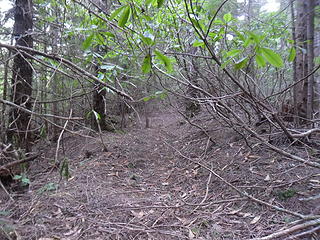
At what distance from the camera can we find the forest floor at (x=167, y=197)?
1872 millimetres

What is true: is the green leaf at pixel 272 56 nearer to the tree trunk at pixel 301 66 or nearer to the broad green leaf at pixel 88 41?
the broad green leaf at pixel 88 41

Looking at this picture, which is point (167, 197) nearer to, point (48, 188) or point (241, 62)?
point (48, 188)

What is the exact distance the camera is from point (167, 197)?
8.42 feet

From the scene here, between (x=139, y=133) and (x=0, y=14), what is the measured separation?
13.4 ft

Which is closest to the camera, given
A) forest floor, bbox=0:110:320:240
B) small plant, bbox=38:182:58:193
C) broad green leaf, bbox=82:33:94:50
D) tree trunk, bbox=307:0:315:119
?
broad green leaf, bbox=82:33:94:50

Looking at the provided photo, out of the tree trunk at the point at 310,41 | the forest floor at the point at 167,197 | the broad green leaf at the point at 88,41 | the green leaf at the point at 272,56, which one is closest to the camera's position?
the green leaf at the point at 272,56

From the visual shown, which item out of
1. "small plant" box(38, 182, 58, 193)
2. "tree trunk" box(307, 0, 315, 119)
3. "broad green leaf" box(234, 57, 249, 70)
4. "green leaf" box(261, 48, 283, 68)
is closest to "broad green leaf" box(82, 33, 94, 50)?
"broad green leaf" box(234, 57, 249, 70)

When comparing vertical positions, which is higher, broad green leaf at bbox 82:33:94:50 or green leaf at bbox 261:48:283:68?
broad green leaf at bbox 82:33:94:50

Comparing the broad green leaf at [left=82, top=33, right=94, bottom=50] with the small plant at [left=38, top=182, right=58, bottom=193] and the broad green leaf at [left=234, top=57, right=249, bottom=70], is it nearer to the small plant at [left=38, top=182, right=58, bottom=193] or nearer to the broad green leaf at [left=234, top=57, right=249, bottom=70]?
the broad green leaf at [left=234, top=57, right=249, bottom=70]

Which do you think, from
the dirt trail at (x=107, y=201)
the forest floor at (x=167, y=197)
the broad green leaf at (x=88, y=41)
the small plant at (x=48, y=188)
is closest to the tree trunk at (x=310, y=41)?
the forest floor at (x=167, y=197)

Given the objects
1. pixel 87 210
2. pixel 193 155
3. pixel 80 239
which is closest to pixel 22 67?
pixel 87 210

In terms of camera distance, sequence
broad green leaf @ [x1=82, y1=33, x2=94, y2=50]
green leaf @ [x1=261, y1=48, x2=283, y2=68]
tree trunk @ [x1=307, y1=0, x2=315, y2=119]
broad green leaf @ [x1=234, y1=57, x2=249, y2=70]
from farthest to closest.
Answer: tree trunk @ [x1=307, y1=0, x2=315, y2=119] → broad green leaf @ [x1=82, y1=33, x2=94, y2=50] → broad green leaf @ [x1=234, y1=57, x2=249, y2=70] → green leaf @ [x1=261, y1=48, x2=283, y2=68]

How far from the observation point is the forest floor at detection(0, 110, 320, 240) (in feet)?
6.14

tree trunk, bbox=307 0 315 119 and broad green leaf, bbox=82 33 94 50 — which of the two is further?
tree trunk, bbox=307 0 315 119
